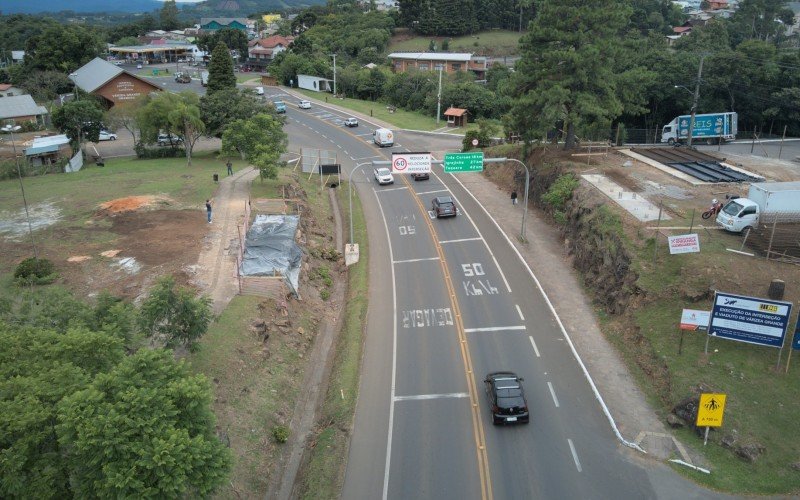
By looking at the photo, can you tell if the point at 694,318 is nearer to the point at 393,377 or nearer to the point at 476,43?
the point at 393,377

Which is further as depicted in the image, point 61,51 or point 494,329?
point 61,51

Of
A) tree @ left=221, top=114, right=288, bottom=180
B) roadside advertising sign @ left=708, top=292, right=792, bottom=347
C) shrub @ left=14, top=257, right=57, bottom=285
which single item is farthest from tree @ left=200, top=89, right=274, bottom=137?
roadside advertising sign @ left=708, top=292, right=792, bottom=347

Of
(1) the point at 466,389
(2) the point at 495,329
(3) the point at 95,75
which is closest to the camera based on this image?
(1) the point at 466,389

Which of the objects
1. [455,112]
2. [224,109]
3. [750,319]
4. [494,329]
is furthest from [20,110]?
[750,319]

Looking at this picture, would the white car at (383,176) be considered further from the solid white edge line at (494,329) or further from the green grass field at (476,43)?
the green grass field at (476,43)

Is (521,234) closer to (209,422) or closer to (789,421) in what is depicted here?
(789,421)

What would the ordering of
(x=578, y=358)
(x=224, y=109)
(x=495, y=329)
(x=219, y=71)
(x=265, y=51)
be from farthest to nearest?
(x=265, y=51) < (x=219, y=71) < (x=224, y=109) < (x=495, y=329) < (x=578, y=358)

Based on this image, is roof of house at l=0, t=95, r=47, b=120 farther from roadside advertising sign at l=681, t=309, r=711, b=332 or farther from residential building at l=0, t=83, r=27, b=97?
roadside advertising sign at l=681, t=309, r=711, b=332

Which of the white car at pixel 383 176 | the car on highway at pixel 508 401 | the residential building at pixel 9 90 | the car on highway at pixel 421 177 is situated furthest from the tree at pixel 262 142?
the residential building at pixel 9 90
